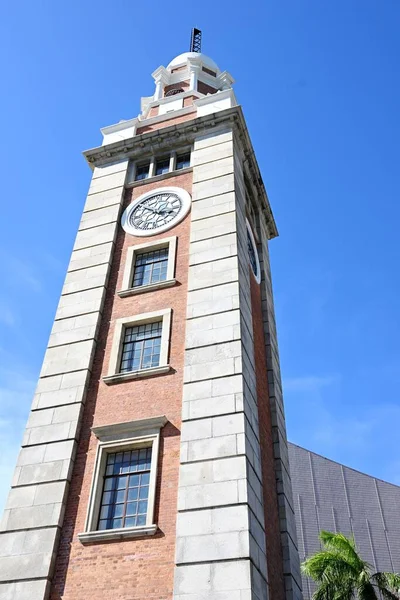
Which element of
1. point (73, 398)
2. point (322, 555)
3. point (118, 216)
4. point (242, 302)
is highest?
point (118, 216)

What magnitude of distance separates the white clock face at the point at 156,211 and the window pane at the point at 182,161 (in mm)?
1713

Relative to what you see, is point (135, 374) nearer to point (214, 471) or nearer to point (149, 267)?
point (214, 471)

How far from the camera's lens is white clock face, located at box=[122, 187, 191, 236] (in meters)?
20.8

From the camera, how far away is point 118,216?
21.8m

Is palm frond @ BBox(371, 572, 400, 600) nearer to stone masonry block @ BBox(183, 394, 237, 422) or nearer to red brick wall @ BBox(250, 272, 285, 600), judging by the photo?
red brick wall @ BBox(250, 272, 285, 600)

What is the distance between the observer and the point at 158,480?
45.2ft

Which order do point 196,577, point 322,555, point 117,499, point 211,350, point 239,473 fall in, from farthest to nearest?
point 322,555 → point 211,350 → point 117,499 → point 239,473 → point 196,577

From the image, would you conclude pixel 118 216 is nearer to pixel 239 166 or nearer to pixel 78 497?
pixel 239 166

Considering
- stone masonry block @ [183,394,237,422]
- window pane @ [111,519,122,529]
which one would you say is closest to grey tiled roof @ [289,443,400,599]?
stone masonry block @ [183,394,237,422]

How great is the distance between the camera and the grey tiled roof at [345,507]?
4428 cm

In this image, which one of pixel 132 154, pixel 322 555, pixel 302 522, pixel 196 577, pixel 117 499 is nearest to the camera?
pixel 196 577

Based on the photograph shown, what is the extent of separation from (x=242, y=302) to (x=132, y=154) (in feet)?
34.0

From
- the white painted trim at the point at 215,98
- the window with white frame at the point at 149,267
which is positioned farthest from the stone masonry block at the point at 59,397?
the white painted trim at the point at 215,98

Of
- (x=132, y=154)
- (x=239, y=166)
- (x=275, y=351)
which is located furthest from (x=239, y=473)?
(x=132, y=154)
